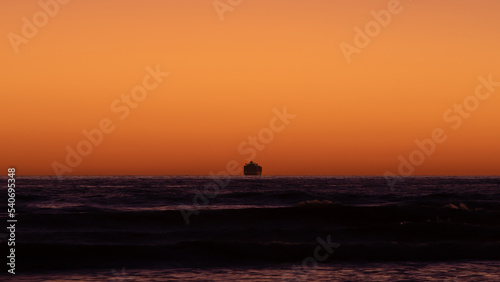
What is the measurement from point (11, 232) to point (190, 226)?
376 inches

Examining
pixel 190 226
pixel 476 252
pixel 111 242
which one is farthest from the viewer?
pixel 190 226

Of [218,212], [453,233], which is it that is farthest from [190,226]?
[453,233]

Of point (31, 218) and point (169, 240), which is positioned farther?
point (31, 218)

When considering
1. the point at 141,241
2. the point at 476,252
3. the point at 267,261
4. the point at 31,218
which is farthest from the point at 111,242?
the point at 476,252

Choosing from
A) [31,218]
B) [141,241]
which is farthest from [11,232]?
[141,241]

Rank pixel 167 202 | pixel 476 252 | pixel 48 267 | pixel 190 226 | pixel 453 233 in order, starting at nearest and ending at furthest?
1. pixel 48 267
2. pixel 476 252
3. pixel 453 233
4. pixel 190 226
5. pixel 167 202

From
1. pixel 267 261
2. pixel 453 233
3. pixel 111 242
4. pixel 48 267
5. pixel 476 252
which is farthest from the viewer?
pixel 453 233

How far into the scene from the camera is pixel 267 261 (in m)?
22.6

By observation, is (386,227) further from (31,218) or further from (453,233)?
(31,218)

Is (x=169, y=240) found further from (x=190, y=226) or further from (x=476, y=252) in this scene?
(x=476, y=252)

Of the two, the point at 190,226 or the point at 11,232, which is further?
the point at 190,226

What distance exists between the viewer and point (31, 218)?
1378 inches

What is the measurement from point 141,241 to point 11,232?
7.79 metres

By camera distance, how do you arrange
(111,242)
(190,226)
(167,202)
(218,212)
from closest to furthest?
1. (111,242)
2. (190,226)
3. (218,212)
4. (167,202)
